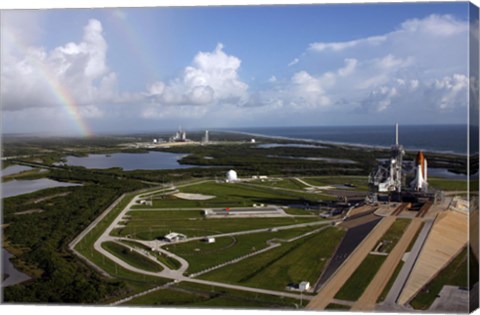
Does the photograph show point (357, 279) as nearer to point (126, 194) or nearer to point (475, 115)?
point (475, 115)

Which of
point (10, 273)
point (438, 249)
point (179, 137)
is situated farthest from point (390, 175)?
point (179, 137)

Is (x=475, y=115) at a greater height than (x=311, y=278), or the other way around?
(x=475, y=115)

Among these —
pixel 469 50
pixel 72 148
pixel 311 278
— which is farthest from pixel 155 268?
pixel 72 148

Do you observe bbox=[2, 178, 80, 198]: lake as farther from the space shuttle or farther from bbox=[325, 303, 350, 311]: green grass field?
bbox=[325, 303, 350, 311]: green grass field

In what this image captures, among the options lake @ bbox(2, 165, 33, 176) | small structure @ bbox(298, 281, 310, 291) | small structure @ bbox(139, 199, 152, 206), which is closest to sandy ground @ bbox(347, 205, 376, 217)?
small structure @ bbox(298, 281, 310, 291)

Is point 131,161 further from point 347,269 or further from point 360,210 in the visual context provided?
point 347,269

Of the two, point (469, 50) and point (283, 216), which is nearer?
point (469, 50)

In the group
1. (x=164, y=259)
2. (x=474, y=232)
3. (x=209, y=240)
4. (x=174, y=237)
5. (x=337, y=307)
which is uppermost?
(x=474, y=232)
